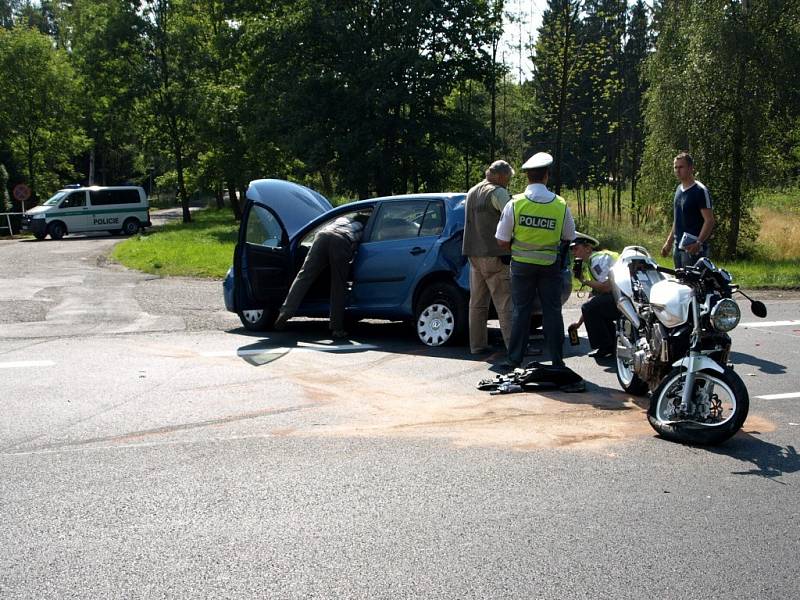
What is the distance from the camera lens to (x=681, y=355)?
6.59 m

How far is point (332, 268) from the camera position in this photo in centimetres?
1069

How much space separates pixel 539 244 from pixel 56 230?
33493mm

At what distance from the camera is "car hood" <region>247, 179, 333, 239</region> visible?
452 inches

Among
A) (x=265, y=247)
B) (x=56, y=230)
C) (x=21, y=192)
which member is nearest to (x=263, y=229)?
(x=265, y=247)

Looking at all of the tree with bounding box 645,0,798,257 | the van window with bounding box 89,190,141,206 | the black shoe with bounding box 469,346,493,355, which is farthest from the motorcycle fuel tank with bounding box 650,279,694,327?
the van window with bounding box 89,190,141,206

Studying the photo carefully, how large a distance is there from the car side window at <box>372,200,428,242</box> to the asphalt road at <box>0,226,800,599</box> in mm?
1789

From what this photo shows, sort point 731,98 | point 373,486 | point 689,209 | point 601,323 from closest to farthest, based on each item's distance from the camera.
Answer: point 373,486 → point 601,323 → point 689,209 → point 731,98

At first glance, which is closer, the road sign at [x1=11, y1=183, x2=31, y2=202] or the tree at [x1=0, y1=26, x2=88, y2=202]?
the road sign at [x1=11, y1=183, x2=31, y2=202]

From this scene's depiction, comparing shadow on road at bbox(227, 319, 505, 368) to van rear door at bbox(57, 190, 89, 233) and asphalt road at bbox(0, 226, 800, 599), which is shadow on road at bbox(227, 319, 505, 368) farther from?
van rear door at bbox(57, 190, 89, 233)

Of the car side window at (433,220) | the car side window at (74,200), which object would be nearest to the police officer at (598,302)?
the car side window at (433,220)

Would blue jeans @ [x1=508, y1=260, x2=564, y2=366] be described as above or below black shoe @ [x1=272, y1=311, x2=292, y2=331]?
above

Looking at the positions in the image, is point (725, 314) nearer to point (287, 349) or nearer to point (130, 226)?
point (287, 349)

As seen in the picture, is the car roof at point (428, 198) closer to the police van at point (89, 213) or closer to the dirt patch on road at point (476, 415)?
the dirt patch on road at point (476, 415)

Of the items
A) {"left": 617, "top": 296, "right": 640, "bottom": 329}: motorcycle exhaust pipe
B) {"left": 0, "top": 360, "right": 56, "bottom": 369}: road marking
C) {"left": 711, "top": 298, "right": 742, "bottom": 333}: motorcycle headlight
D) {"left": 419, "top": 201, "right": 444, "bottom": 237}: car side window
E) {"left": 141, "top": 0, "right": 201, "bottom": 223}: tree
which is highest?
{"left": 141, "top": 0, "right": 201, "bottom": 223}: tree
